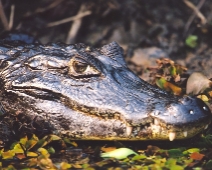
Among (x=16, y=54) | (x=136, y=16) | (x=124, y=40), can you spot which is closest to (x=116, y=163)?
(x=16, y=54)

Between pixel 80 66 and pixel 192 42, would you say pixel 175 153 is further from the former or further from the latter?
pixel 192 42

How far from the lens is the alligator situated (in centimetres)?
362

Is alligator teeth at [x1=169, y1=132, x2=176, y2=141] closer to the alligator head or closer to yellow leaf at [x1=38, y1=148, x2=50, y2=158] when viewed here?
the alligator head

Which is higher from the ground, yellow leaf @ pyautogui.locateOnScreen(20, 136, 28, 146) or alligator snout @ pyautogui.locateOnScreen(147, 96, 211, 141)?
alligator snout @ pyautogui.locateOnScreen(147, 96, 211, 141)

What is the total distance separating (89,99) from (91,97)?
3 centimetres

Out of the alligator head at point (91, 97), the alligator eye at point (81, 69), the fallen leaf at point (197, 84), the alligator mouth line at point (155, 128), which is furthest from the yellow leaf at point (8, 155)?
the fallen leaf at point (197, 84)

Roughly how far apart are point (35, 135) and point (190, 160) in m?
1.22

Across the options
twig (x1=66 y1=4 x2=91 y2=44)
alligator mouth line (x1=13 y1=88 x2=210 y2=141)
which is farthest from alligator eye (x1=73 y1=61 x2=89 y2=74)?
twig (x1=66 y1=4 x2=91 y2=44)

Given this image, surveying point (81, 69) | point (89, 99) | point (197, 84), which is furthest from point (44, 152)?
point (197, 84)

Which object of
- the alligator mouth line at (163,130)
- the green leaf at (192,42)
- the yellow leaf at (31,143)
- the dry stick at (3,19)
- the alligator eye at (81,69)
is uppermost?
the dry stick at (3,19)

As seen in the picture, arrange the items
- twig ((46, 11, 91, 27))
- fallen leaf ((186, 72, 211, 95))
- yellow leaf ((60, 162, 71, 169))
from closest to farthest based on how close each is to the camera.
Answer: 1. yellow leaf ((60, 162, 71, 169))
2. fallen leaf ((186, 72, 211, 95))
3. twig ((46, 11, 91, 27))

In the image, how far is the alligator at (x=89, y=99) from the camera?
362 cm

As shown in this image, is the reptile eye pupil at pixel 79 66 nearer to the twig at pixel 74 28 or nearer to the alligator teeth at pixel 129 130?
the alligator teeth at pixel 129 130

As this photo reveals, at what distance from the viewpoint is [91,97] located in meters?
3.87
